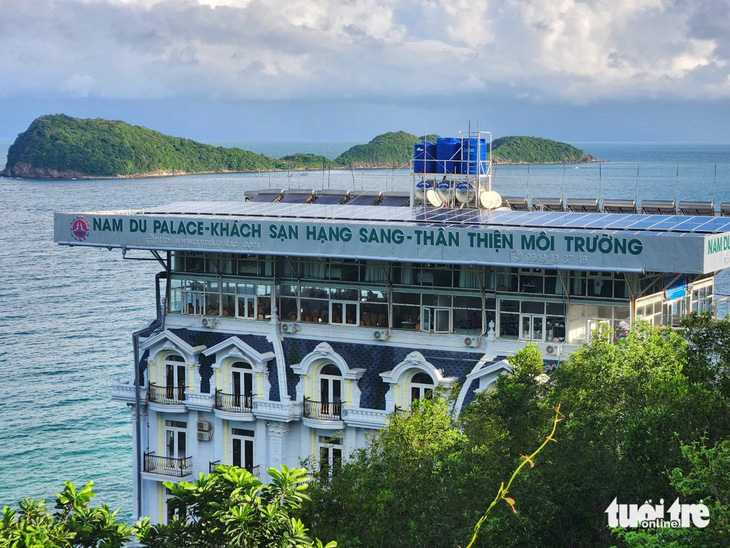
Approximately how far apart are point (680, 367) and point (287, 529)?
1559 centimetres

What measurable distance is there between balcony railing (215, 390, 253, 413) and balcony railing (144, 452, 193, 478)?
10.8 feet

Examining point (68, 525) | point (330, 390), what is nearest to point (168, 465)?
point (330, 390)

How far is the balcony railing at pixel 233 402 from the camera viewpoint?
6081cm

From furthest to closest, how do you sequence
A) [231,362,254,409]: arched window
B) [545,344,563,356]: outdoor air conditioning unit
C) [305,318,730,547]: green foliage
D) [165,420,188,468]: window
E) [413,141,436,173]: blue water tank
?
[413,141,436,173]: blue water tank < [165,420,188,468]: window < [231,362,254,409]: arched window < [545,344,563,356]: outdoor air conditioning unit < [305,318,730,547]: green foliage

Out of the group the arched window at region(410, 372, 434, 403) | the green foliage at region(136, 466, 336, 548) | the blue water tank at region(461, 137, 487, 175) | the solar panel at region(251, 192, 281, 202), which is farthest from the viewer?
the solar panel at region(251, 192, 281, 202)

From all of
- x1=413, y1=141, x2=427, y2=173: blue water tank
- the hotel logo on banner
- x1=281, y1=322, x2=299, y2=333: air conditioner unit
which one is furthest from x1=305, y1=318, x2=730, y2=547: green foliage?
the hotel logo on banner

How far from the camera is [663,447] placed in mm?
36156

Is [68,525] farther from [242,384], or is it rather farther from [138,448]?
[138,448]

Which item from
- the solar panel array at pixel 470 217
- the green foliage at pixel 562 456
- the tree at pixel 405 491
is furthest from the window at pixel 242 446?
the green foliage at pixel 562 456

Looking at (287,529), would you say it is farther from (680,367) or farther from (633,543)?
(680,367)

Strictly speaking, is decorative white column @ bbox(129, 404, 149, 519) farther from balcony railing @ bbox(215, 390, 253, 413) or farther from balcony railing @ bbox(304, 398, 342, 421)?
balcony railing @ bbox(304, 398, 342, 421)

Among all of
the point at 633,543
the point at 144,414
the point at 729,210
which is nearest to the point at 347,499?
the point at 633,543

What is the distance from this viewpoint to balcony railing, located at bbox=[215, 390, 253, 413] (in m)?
60.8

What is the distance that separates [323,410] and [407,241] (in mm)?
9041
